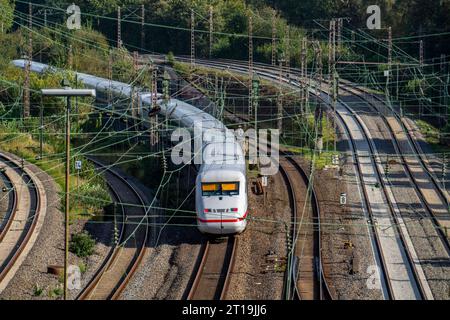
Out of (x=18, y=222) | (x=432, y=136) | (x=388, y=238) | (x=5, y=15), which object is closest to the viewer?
(x=388, y=238)

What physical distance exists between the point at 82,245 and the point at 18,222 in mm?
3788

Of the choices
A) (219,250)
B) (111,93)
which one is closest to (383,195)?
(219,250)

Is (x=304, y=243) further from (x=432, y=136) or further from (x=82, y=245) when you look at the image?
(x=432, y=136)

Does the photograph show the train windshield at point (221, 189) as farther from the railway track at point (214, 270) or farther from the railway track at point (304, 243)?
the railway track at point (304, 243)

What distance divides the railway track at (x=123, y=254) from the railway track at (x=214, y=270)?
222 centimetres

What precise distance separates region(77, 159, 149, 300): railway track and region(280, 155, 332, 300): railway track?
5301mm

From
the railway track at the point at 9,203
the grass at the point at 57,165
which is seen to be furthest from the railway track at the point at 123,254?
the railway track at the point at 9,203

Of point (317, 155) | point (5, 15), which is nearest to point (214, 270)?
point (317, 155)

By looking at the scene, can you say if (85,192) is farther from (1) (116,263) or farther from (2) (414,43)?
(2) (414,43)

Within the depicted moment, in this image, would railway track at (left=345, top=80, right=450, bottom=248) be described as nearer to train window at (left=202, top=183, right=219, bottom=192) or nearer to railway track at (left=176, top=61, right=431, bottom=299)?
railway track at (left=176, top=61, right=431, bottom=299)

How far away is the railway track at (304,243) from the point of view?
23531 millimetres

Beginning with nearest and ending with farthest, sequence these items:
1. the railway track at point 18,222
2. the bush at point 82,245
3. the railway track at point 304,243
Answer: the railway track at point 304,243, the railway track at point 18,222, the bush at point 82,245

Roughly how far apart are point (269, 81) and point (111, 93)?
12.6m

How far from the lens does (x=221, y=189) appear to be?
2688 centimetres
